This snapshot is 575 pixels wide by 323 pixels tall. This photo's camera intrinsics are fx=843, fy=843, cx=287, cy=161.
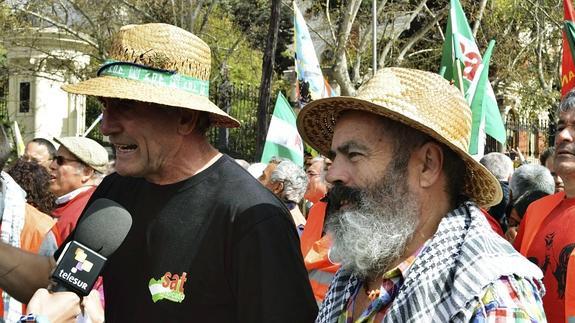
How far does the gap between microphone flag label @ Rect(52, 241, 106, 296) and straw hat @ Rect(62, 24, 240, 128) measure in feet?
2.71

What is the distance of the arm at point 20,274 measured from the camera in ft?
10.8

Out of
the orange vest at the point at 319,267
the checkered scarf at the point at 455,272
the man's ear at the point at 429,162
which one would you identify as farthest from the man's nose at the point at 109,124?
the orange vest at the point at 319,267

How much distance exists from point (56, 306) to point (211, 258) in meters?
0.76

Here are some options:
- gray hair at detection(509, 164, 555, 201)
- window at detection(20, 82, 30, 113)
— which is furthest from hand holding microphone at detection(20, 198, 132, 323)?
window at detection(20, 82, 30, 113)

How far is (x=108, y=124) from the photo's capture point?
3.30m

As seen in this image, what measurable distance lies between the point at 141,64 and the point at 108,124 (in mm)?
275

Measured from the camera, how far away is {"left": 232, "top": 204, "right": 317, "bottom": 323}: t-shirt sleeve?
9.66 feet

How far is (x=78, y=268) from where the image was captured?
2541 mm

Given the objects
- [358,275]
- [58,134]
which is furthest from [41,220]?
[58,134]

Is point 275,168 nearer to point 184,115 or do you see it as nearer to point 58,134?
point 184,115

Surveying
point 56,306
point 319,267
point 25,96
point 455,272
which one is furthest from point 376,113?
point 25,96

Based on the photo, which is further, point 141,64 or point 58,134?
point 58,134

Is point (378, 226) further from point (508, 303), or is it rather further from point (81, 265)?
point (81, 265)

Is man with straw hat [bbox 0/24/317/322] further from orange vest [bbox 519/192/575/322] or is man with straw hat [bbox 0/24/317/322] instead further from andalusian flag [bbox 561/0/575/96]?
andalusian flag [bbox 561/0/575/96]
